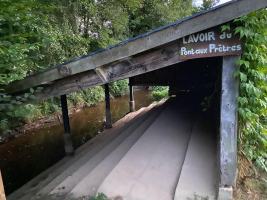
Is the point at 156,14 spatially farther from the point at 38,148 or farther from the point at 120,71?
the point at 120,71

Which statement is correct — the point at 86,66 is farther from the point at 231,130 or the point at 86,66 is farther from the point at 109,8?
the point at 109,8

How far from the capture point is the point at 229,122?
2.96 meters

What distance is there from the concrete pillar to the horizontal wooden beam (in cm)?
78

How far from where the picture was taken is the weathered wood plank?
2.86 meters

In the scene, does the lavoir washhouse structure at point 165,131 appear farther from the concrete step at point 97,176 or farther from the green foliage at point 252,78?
the green foliage at point 252,78

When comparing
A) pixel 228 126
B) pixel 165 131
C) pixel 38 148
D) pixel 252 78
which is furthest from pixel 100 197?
pixel 38 148

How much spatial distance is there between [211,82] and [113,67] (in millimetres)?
5163

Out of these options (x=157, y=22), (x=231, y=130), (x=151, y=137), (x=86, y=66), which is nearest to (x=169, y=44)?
(x=86, y=66)

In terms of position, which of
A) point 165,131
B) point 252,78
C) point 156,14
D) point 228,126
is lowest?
point 165,131

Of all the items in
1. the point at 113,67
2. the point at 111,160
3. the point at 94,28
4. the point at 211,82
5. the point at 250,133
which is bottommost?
the point at 111,160

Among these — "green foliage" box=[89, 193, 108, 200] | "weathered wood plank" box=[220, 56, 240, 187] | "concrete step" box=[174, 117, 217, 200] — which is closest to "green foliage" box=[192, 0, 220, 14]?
"concrete step" box=[174, 117, 217, 200]

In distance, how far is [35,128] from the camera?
1132 cm

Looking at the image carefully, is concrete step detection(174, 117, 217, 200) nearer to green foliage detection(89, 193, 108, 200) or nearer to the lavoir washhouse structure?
the lavoir washhouse structure

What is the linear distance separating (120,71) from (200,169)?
95.1 inches
